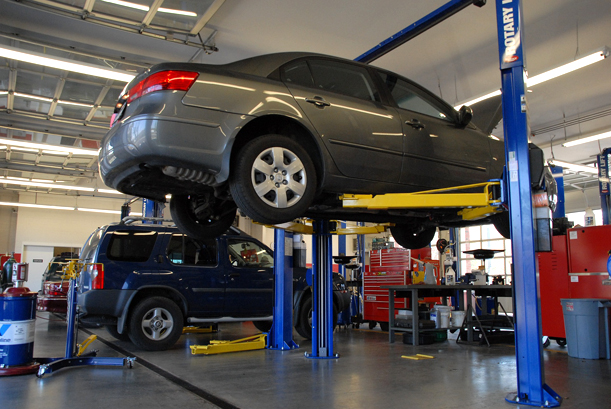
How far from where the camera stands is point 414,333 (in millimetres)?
6660

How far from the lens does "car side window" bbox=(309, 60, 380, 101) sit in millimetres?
3479

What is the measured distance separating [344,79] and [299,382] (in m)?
2.50

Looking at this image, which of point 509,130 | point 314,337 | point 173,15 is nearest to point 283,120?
point 509,130

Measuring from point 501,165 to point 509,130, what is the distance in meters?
0.92

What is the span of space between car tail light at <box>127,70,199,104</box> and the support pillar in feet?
10.9

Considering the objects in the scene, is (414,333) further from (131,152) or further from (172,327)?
(131,152)

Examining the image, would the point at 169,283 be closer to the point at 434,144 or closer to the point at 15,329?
the point at 15,329

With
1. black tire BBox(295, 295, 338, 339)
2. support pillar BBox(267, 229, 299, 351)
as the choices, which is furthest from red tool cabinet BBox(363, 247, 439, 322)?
support pillar BBox(267, 229, 299, 351)

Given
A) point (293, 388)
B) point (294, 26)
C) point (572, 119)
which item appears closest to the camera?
point (293, 388)

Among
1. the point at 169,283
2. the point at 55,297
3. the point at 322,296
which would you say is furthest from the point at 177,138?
the point at 55,297

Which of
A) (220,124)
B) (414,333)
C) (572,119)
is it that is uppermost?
(572,119)

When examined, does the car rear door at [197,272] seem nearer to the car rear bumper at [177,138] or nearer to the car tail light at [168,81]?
the car rear bumper at [177,138]

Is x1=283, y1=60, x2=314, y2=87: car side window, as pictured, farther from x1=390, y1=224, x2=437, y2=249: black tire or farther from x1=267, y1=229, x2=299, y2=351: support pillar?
x1=267, y1=229, x2=299, y2=351: support pillar

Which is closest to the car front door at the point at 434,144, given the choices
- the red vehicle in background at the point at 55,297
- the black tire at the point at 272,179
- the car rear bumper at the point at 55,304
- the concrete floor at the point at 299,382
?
the black tire at the point at 272,179
